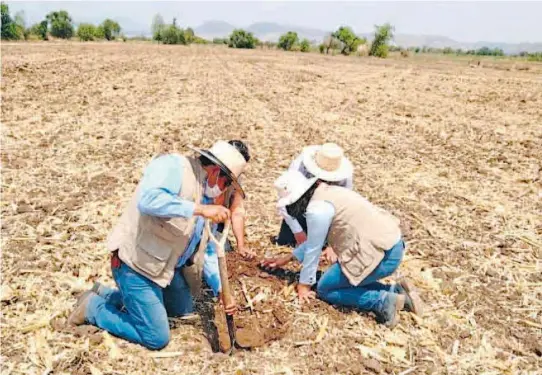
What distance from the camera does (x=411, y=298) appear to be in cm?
390

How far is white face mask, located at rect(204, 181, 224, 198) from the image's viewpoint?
333 centimetres

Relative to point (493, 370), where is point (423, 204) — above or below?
above

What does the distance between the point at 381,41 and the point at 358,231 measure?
157 feet

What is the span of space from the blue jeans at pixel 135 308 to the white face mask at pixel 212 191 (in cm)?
76

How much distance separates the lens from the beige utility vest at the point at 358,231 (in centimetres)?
358

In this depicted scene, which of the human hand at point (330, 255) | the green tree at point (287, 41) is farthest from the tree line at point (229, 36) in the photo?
the human hand at point (330, 255)

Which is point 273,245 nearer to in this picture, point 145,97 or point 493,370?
point 493,370

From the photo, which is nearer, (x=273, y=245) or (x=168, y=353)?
(x=168, y=353)

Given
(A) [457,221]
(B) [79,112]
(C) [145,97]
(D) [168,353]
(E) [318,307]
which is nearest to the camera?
→ (D) [168,353]

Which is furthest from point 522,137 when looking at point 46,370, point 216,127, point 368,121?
point 46,370

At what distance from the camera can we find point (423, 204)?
614 centimetres

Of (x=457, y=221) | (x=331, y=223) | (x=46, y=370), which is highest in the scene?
(x=331, y=223)

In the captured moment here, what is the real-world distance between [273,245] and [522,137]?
6893 mm

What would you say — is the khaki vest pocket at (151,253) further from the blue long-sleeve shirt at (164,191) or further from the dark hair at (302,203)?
the dark hair at (302,203)
